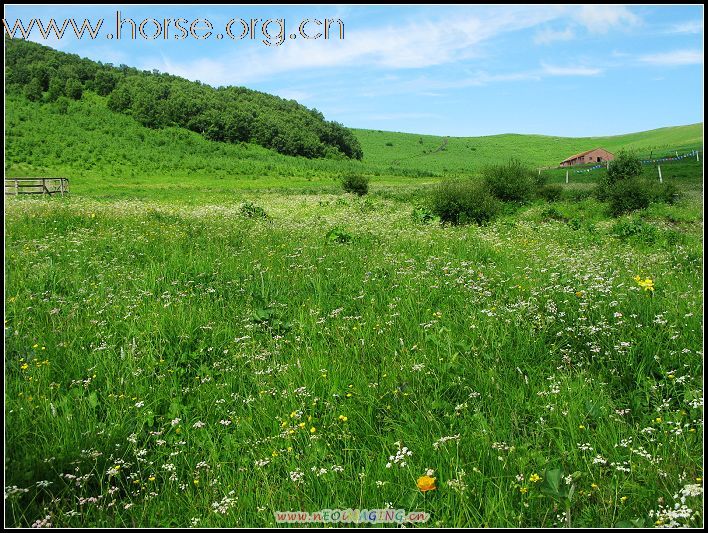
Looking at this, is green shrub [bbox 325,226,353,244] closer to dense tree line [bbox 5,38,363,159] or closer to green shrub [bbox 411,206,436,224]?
green shrub [bbox 411,206,436,224]

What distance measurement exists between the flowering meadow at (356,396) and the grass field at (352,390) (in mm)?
22

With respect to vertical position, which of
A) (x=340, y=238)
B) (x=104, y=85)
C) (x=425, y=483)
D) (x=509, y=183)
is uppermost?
(x=104, y=85)

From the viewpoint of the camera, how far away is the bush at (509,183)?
25.6 m

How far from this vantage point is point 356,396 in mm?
4148

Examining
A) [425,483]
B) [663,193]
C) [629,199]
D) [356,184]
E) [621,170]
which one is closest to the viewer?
[425,483]

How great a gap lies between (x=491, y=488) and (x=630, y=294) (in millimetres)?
4001

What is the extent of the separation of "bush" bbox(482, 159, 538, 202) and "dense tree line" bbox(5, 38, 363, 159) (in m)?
78.2

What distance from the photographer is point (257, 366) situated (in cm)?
478

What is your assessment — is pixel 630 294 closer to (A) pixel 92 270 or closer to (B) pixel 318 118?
(A) pixel 92 270

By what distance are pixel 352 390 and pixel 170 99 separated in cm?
10357

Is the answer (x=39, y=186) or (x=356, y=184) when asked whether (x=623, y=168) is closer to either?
(x=356, y=184)

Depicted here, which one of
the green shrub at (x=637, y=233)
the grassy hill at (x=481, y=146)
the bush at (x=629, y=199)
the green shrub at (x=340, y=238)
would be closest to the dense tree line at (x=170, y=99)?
the grassy hill at (x=481, y=146)

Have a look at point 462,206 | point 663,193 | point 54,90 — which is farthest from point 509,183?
point 54,90

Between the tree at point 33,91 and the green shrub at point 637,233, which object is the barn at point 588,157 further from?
the tree at point 33,91
